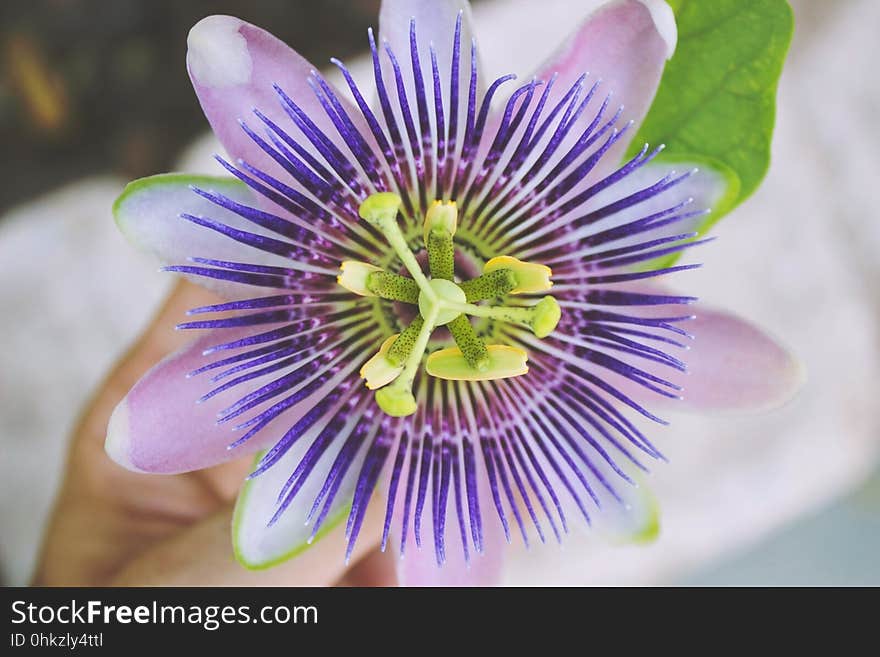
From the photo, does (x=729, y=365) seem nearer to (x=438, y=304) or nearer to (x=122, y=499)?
(x=438, y=304)

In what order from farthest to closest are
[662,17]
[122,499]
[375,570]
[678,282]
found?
[678,282]
[122,499]
[375,570]
[662,17]

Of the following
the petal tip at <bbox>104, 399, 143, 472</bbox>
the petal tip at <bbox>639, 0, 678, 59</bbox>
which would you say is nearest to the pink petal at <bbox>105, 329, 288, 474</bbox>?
the petal tip at <bbox>104, 399, 143, 472</bbox>

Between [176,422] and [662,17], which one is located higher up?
[662,17]

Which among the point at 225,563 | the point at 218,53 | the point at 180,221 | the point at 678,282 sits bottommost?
the point at 225,563

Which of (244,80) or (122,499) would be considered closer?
(244,80)

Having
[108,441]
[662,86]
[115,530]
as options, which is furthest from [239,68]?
[115,530]

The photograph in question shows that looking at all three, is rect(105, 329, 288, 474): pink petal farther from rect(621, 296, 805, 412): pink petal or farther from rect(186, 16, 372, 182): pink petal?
rect(621, 296, 805, 412): pink petal

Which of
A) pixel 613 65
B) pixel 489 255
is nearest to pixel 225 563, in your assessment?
pixel 489 255

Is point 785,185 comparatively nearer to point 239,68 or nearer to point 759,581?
point 759,581
